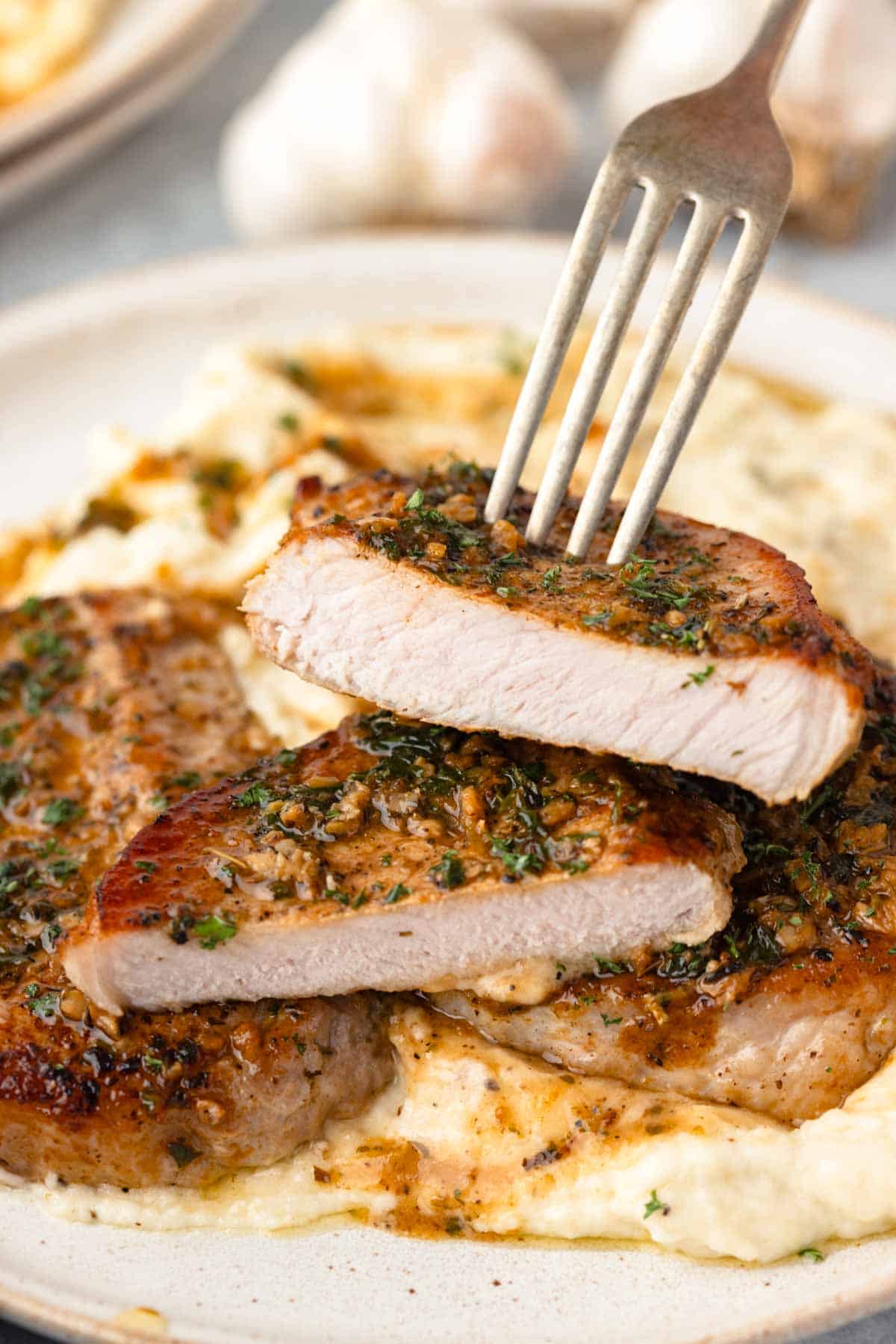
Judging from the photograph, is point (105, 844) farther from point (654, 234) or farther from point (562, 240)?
point (562, 240)

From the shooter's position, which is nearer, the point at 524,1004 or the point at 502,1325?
the point at 502,1325

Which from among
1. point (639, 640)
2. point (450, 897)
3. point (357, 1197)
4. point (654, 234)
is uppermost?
point (654, 234)

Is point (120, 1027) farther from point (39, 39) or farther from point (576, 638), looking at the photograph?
point (39, 39)

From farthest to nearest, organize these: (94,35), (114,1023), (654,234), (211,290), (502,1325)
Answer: (94,35) < (211,290) < (654,234) < (114,1023) < (502,1325)

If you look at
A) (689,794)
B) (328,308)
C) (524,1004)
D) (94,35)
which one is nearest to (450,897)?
(524,1004)

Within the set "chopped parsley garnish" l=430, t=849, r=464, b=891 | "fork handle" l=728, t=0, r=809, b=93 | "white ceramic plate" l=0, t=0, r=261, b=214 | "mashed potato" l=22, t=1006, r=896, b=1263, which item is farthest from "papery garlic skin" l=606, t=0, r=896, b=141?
"mashed potato" l=22, t=1006, r=896, b=1263

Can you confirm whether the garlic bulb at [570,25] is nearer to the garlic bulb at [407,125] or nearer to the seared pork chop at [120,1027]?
the garlic bulb at [407,125]

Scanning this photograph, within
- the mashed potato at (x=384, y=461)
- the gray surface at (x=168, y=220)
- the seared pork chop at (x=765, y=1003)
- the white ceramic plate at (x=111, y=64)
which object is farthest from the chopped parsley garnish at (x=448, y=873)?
the white ceramic plate at (x=111, y=64)
